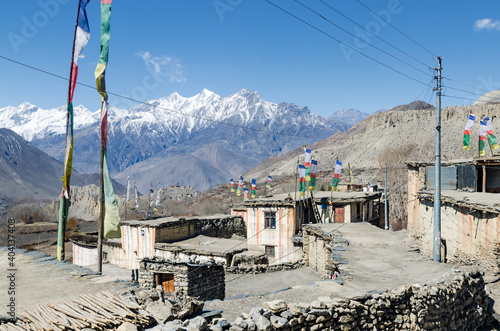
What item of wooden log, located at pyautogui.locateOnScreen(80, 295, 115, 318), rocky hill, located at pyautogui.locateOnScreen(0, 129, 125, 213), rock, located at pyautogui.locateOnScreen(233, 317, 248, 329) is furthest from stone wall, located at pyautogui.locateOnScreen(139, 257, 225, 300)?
rocky hill, located at pyautogui.locateOnScreen(0, 129, 125, 213)

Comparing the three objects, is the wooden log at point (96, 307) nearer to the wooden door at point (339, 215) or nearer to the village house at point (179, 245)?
the village house at point (179, 245)

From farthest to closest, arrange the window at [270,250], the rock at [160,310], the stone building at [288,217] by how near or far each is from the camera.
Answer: the window at [270,250], the stone building at [288,217], the rock at [160,310]

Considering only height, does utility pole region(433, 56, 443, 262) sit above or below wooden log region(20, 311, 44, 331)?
above

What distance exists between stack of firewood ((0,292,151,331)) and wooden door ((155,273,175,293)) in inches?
207

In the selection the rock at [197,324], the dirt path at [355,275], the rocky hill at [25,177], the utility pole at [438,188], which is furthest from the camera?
the rocky hill at [25,177]

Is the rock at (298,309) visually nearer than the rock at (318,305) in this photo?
Yes

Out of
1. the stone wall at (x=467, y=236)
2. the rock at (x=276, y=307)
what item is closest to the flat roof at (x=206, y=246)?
the stone wall at (x=467, y=236)

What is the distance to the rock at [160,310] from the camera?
7.05 meters

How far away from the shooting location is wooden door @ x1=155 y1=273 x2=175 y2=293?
12.5m

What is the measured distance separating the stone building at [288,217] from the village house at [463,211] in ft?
21.1

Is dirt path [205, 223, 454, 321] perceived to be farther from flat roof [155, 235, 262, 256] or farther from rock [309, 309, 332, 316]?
flat roof [155, 235, 262, 256]

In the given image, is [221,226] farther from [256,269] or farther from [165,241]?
[256,269]

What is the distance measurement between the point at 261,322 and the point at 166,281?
656 centimetres

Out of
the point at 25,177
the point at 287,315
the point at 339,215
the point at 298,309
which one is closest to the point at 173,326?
the point at 287,315
